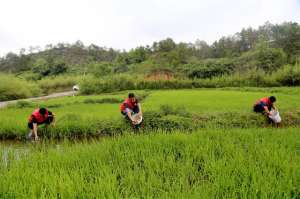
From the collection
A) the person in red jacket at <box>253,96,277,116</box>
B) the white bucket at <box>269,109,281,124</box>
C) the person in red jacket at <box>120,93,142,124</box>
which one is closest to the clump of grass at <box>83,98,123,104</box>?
the person in red jacket at <box>120,93,142,124</box>

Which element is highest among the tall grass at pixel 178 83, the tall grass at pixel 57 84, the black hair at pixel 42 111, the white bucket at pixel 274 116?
the tall grass at pixel 57 84

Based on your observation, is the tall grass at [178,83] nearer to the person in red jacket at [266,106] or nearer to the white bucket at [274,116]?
the person in red jacket at [266,106]

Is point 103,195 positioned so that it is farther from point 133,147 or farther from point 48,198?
point 133,147

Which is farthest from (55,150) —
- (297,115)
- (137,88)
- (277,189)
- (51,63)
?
(51,63)

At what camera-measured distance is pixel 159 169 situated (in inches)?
125

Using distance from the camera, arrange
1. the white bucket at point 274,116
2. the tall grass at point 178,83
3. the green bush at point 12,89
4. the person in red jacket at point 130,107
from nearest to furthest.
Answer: the white bucket at point 274,116 < the person in red jacket at point 130,107 < the tall grass at point 178,83 < the green bush at point 12,89

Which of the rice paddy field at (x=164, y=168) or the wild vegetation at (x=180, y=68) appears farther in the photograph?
the wild vegetation at (x=180, y=68)

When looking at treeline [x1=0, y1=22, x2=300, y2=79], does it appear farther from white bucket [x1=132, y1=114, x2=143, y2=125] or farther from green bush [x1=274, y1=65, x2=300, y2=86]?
white bucket [x1=132, y1=114, x2=143, y2=125]

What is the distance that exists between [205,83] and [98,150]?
16.0 meters

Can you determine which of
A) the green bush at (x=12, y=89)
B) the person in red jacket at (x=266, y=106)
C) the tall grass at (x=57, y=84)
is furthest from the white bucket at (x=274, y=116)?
the tall grass at (x=57, y=84)

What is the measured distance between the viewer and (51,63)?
123ft

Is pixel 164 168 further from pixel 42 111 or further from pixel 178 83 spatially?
pixel 178 83

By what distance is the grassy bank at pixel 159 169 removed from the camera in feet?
8.37

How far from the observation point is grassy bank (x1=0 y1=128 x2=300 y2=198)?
8.37 ft
